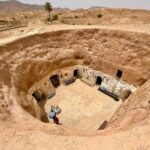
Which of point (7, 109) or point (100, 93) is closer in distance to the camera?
point (7, 109)

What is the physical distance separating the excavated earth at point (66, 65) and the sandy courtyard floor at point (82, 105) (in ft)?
9.24

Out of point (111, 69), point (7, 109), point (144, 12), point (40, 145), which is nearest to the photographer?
point (40, 145)

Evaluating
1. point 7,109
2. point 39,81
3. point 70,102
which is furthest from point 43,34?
point 7,109

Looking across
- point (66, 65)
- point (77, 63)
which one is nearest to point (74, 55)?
point (77, 63)

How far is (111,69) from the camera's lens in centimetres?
3197

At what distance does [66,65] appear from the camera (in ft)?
110

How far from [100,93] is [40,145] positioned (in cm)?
1843

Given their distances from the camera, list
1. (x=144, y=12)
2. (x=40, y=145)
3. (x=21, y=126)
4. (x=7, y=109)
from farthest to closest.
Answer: (x=144, y=12) → (x=7, y=109) → (x=21, y=126) → (x=40, y=145)

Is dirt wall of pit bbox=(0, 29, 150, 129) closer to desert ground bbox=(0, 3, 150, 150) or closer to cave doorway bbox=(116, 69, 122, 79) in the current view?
desert ground bbox=(0, 3, 150, 150)

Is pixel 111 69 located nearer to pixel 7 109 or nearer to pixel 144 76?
pixel 144 76

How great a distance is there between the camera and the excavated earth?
15633 millimetres

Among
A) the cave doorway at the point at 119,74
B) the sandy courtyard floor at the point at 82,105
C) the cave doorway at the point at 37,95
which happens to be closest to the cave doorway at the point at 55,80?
the sandy courtyard floor at the point at 82,105

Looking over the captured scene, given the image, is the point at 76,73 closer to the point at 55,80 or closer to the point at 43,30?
the point at 55,80

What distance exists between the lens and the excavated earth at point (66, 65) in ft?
51.3
